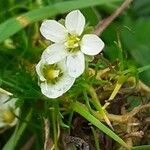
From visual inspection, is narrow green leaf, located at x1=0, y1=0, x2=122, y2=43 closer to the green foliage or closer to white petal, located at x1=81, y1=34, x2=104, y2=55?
the green foliage

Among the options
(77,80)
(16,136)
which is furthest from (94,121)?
(16,136)

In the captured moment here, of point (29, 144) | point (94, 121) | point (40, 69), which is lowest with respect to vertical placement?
point (29, 144)

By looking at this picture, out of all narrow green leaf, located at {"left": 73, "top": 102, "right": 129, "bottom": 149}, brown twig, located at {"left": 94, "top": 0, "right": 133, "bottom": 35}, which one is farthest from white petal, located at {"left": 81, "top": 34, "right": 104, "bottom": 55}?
brown twig, located at {"left": 94, "top": 0, "right": 133, "bottom": 35}

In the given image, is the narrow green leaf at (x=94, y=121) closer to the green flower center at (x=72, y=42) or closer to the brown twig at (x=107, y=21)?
the green flower center at (x=72, y=42)

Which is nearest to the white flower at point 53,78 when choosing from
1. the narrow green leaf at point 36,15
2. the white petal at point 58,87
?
the white petal at point 58,87

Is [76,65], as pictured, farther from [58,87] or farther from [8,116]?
[8,116]

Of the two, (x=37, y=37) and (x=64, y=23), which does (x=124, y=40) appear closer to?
(x=37, y=37)

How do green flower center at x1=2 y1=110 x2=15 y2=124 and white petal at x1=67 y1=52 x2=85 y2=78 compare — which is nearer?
white petal at x1=67 y1=52 x2=85 y2=78
